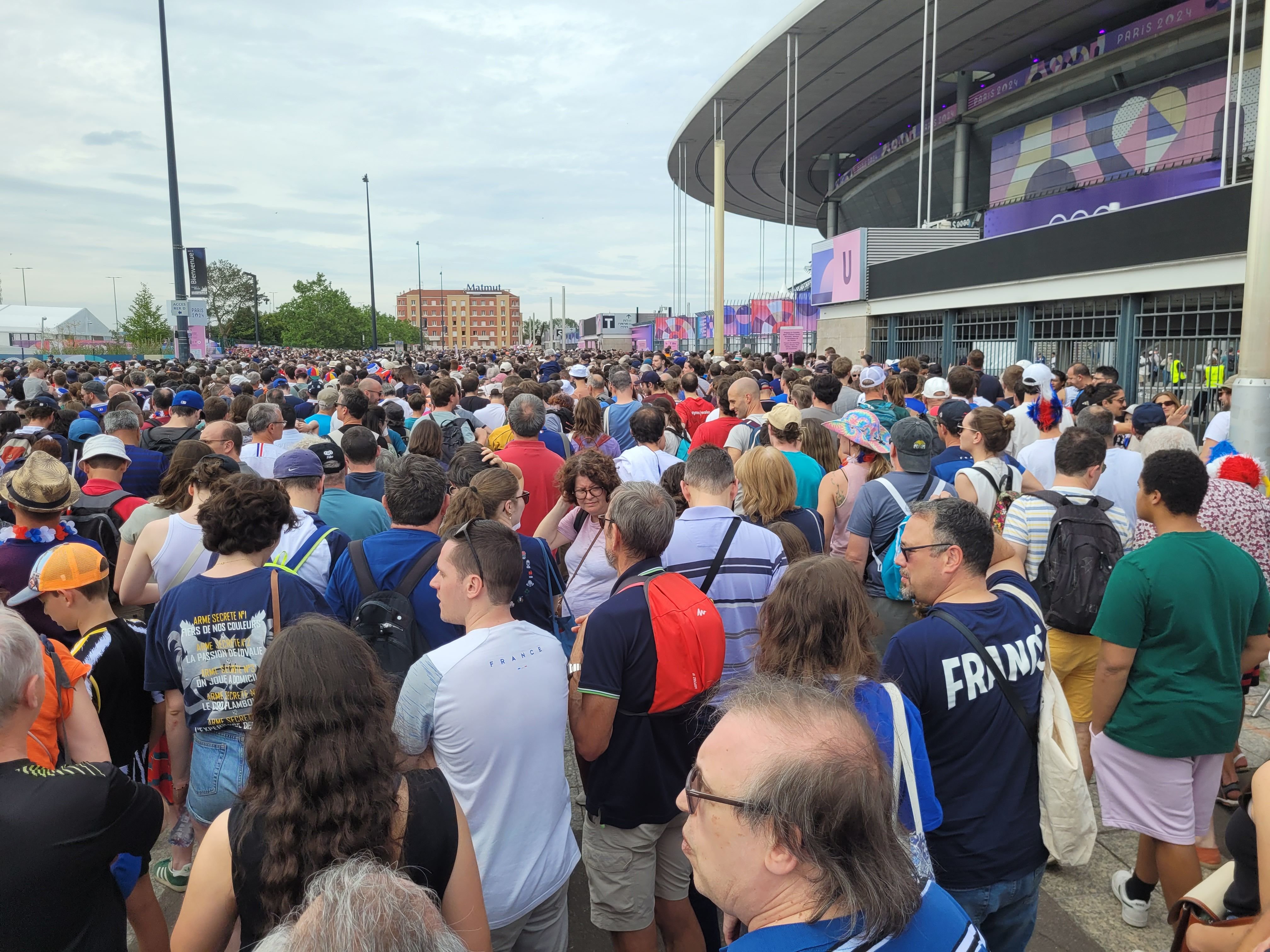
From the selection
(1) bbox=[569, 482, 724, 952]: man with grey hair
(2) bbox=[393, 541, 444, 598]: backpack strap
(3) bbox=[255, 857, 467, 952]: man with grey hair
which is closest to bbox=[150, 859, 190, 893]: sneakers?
(2) bbox=[393, 541, 444, 598]: backpack strap

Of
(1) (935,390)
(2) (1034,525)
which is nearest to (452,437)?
(1) (935,390)

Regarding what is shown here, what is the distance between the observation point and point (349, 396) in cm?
710

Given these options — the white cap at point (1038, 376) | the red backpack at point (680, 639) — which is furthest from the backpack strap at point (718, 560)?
the white cap at point (1038, 376)

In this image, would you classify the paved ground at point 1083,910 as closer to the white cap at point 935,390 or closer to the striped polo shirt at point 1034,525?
the striped polo shirt at point 1034,525

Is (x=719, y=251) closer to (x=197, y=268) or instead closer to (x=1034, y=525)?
(x=197, y=268)

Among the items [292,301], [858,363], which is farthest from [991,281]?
[292,301]

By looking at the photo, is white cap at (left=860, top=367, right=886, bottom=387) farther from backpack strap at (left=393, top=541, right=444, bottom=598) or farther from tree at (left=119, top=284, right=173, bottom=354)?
tree at (left=119, top=284, right=173, bottom=354)

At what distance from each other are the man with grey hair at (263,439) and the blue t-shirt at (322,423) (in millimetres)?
932

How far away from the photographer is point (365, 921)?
3.56ft

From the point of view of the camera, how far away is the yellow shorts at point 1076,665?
407 cm

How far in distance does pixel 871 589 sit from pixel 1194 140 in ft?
78.3

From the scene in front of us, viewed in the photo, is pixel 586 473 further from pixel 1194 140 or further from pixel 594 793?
pixel 1194 140

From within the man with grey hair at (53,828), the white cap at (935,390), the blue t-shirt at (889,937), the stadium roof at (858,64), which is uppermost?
the stadium roof at (858,64)

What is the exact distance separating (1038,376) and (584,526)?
648 cm
